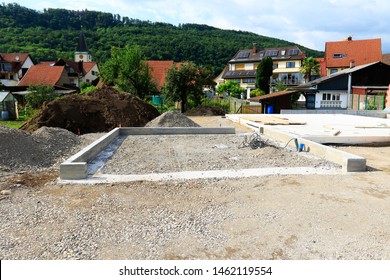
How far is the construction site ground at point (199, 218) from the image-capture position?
3.88 metres

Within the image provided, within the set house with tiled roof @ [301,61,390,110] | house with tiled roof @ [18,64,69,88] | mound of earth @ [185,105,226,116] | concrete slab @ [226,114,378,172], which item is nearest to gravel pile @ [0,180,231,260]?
concrete slab @ [226,114,378,172]

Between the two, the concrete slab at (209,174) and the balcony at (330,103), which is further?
the balcony at (330,103)

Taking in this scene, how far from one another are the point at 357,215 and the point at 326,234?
3.31 feet

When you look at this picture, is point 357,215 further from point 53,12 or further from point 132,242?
point 53,12

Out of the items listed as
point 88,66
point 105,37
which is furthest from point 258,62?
point 105,37

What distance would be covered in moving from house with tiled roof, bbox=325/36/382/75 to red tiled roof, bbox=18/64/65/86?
3658 centimetres

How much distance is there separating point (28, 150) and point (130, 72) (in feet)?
69.0

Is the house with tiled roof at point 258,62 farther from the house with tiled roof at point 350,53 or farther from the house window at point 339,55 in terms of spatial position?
the house window at point 339,55

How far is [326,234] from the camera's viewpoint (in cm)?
433

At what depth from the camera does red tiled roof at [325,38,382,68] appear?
42500 millimetres

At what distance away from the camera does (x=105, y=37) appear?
86.2m

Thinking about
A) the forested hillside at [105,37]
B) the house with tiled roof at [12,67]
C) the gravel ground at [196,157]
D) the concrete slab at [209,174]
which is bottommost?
the concrete slab at [209,174]

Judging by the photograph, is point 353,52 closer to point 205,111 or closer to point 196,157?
point 205,111

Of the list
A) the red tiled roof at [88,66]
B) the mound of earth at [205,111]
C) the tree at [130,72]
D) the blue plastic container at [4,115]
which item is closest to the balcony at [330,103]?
the mound of earth at [205,111]
